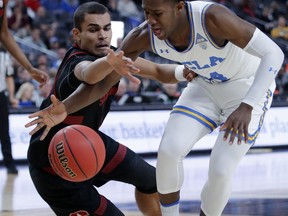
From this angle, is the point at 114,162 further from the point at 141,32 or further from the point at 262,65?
the point at 262,65

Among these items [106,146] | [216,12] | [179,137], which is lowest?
[106,146]

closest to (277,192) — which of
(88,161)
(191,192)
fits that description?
(191,192)

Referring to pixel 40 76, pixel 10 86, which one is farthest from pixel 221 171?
pixel 10 86

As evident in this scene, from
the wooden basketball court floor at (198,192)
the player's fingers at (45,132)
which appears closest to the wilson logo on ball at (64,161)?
the player's fingers at (45,132)

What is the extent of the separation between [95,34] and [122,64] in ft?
2.77

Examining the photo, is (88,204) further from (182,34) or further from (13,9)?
(13,9)

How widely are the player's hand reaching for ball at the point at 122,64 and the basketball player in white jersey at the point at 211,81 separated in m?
0.45

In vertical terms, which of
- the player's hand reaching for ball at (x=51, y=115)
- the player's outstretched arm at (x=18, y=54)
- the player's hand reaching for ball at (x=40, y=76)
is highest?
the player's hand reaching for ball at (x=51, y=115)

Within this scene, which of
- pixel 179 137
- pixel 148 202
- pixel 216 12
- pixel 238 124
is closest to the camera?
pixel 238 124

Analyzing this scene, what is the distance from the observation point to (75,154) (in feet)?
14.4

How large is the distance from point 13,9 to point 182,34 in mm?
10082

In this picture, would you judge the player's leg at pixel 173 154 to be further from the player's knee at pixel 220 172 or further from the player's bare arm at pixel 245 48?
the player's bare arm at pixel 245 48

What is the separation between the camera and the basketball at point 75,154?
14.3 feet

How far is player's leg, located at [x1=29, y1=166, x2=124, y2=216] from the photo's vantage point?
184 inches
